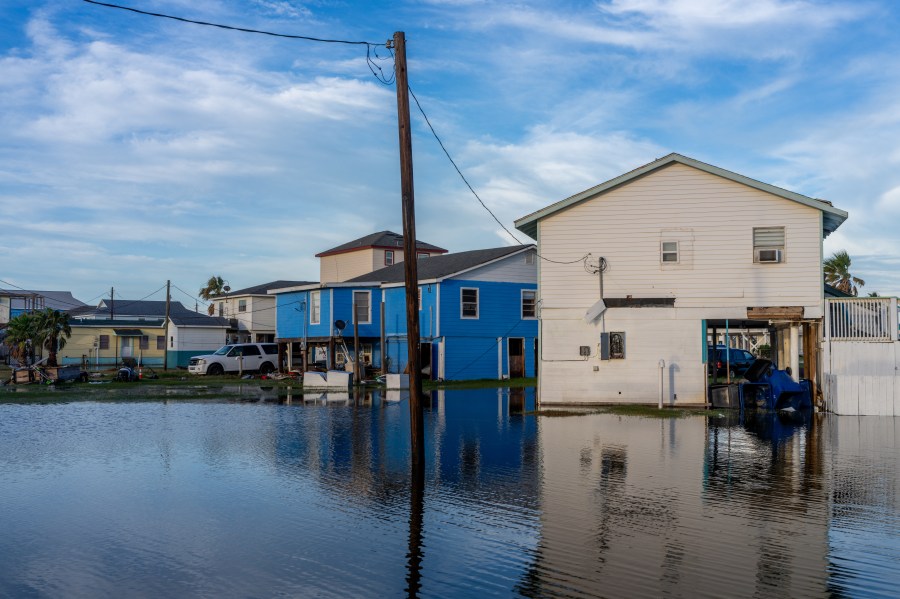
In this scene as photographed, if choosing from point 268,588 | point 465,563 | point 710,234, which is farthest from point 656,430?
point 268,588

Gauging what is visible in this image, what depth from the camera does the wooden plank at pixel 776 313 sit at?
86.1ft

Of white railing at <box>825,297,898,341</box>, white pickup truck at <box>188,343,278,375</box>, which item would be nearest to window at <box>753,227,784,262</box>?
white railing at <box>825,297,898,341</box>

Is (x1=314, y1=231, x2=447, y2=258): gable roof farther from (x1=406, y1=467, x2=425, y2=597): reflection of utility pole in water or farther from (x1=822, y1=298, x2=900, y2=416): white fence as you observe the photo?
(x1=406, y1=467, x2=425, y2=597): reflection of utility pole in water

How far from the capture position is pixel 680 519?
404 inches

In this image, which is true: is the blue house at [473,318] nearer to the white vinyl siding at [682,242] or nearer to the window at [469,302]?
the window at [469,302]

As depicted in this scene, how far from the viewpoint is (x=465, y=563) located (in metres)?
8.35

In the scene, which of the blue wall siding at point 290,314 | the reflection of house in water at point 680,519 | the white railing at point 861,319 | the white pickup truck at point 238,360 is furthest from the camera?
the blue wall siding at point 290,314

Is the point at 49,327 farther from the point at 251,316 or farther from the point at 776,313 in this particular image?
the point at 776,313

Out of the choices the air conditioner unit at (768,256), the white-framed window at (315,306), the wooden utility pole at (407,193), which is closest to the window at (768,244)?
the air conditioner unit at (768,256)

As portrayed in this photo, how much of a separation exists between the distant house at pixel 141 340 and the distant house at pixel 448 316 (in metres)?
15.7

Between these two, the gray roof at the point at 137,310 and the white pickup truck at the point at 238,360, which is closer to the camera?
the white pickup truck at the point at 238,360

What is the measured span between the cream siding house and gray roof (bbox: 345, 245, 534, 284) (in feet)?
58.4

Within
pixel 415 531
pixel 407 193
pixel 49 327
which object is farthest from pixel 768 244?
pixel 49 327

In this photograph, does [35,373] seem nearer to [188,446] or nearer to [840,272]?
[188,446]
